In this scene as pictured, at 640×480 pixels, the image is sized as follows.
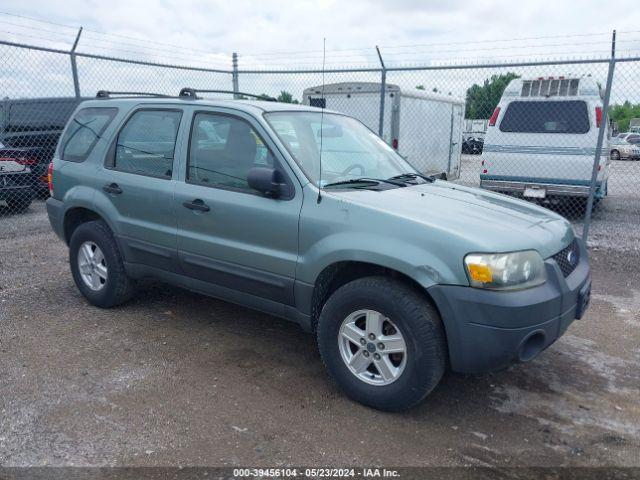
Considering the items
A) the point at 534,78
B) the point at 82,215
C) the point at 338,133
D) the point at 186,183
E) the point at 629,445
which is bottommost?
the point at 629,445

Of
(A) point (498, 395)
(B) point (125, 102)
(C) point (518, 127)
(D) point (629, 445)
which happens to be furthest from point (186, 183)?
(C) point (518, 127)

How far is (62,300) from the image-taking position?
5.18 meters

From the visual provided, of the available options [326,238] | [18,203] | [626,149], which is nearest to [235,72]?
[18,203]

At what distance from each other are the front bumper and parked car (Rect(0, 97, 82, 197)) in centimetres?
852

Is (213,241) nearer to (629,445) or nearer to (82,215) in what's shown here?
(82,215)

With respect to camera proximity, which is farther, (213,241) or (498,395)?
(213,241)

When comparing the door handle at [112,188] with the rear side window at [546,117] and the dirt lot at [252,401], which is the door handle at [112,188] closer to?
the dirt lot at [252,401]

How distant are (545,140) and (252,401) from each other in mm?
7798

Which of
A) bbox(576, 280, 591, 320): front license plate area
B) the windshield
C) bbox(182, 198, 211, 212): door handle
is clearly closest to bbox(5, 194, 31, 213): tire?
bbox(182, 198, 211, 212): door handle

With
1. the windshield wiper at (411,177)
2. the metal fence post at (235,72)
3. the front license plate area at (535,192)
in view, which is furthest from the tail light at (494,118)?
the windshield wiper at (411,177)

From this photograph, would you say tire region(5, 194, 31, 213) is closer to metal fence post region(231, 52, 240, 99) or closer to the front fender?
metal fence post region(231, 52, 240, 99)

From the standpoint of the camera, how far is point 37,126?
32.8ft

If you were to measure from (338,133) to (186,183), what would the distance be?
1.24 meters

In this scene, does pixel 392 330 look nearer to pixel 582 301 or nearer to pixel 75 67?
pixel 582 301
